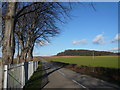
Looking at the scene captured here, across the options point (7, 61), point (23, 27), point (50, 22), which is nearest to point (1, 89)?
point (7, 61)

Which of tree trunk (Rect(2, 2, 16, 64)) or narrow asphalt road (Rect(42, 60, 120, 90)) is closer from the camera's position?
tree trunk (Rect(2, 2, 16, 64))

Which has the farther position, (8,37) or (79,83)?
(79,83)

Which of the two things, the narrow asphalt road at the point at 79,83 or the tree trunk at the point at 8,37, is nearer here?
the tree trunk at the point at 8,37

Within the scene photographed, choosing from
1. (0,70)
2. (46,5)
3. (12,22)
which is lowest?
(0,70)

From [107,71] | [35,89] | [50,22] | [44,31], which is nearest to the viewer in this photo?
[35,89]

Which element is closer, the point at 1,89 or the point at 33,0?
the point at 1,89

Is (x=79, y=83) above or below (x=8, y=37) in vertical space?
below

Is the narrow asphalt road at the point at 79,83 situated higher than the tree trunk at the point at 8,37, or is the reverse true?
the tree trunk at the point at 8,37

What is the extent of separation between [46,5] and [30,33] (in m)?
14.6

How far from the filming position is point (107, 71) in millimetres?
18766

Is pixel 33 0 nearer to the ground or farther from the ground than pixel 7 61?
farther from the ground

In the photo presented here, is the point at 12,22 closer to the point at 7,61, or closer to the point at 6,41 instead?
the point at 6,41

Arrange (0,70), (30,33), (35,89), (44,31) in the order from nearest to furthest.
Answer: (0,70), (35,89), (30,33), (44,31)

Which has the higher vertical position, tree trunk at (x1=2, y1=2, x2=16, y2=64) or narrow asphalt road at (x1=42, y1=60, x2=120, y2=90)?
tree trunk at (x1=2, y1=2, x2=16, y2=64)
